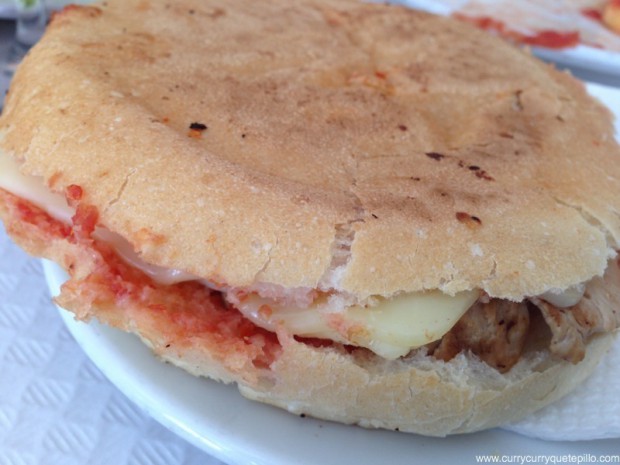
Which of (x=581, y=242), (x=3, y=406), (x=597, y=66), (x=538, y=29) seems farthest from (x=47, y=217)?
(x=538, y=29)

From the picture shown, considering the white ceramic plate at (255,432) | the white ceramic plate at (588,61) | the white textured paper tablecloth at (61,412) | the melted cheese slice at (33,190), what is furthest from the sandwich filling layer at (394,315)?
the white ceramic plate at (588,61)

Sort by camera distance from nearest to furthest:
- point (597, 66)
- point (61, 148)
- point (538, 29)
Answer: point (61, 148)
point (597, 66)
point (538, 29)

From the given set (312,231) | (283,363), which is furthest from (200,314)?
(312,231)

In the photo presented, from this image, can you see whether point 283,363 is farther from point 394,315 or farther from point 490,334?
point 490,334

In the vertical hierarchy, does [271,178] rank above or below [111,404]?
above

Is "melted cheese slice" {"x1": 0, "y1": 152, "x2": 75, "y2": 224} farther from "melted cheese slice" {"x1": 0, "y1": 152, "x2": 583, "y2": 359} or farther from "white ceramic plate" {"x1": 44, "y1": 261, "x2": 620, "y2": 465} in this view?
"white ceramic plate" {"x1": 44, "y1": 261, "x2": 620, "y2": 465}

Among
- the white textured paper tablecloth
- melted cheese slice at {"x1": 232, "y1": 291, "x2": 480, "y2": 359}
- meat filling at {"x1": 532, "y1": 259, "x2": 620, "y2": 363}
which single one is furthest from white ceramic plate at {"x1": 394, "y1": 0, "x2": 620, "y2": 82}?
the white textured paper tablecloth

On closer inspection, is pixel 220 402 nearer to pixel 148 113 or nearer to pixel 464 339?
pixel 464 339
